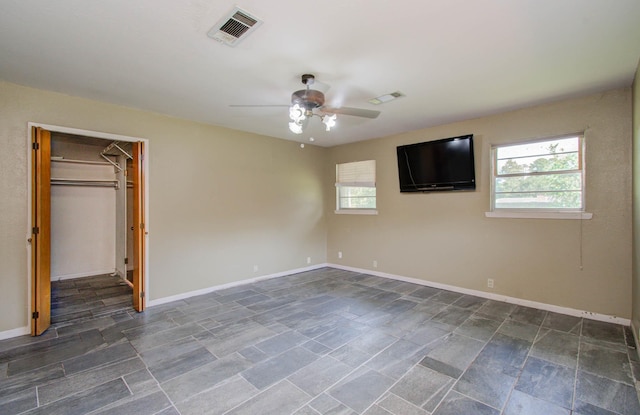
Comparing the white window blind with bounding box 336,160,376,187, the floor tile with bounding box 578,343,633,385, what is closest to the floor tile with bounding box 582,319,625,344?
the floor tile with bounding box 578,343,633,385

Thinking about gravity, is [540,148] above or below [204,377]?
above

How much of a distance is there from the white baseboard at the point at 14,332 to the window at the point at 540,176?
6119mm

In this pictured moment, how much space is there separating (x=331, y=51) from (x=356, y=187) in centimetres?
392

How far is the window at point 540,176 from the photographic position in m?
3.65

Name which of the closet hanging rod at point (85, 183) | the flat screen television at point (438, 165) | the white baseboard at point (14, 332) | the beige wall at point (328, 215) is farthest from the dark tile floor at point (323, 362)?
the closet hanging rod at point (85, 183)

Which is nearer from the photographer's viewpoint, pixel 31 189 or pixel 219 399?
pixel 219 399

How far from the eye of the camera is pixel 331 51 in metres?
2.46

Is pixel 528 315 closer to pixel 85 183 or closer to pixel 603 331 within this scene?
pixel 603 331

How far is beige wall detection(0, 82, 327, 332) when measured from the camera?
3.14 metres

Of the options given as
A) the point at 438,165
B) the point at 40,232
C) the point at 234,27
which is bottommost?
the point at 40,232

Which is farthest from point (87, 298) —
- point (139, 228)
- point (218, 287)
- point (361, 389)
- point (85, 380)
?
point (361, 389)

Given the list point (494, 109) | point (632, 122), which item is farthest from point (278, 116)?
point (632, 122)

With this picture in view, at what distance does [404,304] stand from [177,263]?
11.2 ft

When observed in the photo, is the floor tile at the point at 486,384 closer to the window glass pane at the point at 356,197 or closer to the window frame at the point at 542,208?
the window frame at the point at 542,208
